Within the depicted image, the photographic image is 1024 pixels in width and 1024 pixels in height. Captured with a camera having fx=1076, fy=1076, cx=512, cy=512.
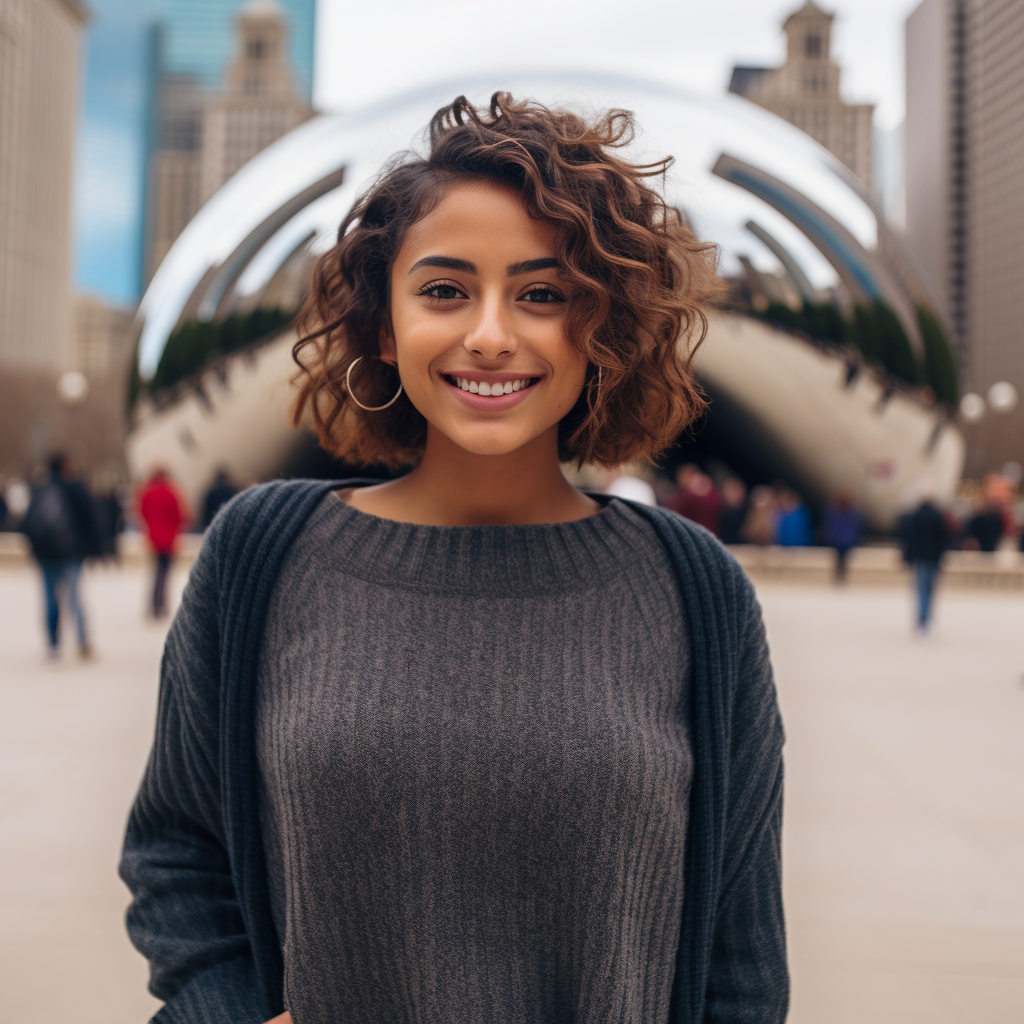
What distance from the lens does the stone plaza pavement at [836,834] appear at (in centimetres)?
246

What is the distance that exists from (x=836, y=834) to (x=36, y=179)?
9176 centimetres

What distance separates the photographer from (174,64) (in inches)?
5960

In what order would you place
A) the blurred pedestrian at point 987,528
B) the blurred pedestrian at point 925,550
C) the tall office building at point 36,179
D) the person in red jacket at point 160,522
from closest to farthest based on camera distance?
the person in red jacket at point 160,522, the blurred pedestrian at point 925,550, the blurred pedestrian at point 987,528, the tall office building at point 36,179

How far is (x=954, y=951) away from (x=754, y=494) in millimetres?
11166

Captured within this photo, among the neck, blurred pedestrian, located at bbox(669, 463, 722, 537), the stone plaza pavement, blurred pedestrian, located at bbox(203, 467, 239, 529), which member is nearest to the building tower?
blurred pedestrian, located at bbox(203, 467, 239, 529)

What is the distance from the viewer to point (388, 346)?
4.19 feet

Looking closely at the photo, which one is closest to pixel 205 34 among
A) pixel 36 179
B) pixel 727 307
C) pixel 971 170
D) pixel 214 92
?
pixel 214 92

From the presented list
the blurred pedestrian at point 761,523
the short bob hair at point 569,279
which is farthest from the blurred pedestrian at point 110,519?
the short bob hair at point 569,279

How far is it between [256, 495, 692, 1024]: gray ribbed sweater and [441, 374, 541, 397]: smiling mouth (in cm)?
19

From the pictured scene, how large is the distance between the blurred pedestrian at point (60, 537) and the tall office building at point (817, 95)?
9286cm

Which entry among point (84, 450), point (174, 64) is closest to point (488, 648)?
point (84, 450)

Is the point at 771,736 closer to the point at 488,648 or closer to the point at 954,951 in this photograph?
the point at 488,648

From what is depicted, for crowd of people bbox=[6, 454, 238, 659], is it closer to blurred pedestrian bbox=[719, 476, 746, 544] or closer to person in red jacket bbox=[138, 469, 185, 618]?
person in red jacket bbox=[138, 469, 185, 618]

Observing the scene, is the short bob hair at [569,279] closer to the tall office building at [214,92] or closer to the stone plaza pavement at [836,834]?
the stone plaza pavement at [836,834]
